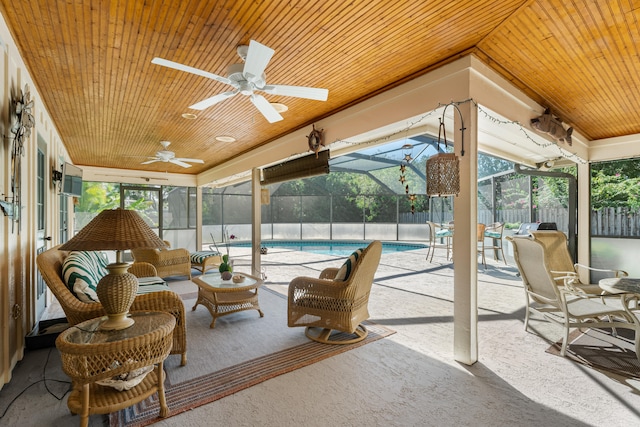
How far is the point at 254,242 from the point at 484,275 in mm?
4597

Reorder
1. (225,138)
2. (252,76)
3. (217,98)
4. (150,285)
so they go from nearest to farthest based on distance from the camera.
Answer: (252,76), (217,98), (150,285), (225,138)

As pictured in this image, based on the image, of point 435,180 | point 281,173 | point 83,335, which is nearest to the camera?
point 83,335

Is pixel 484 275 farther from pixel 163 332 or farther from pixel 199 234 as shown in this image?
pixel 199 234

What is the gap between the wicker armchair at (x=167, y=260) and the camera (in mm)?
5441

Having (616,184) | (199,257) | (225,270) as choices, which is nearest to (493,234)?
(616,184)

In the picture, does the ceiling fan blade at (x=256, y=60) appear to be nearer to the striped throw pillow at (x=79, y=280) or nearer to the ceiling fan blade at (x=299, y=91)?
the ceiling fan blade at (x=299, y=91)

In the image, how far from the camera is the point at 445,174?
2562 mm

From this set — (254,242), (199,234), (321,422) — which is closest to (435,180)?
(321,422)

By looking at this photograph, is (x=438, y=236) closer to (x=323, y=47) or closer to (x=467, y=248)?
(x=467, y=248)

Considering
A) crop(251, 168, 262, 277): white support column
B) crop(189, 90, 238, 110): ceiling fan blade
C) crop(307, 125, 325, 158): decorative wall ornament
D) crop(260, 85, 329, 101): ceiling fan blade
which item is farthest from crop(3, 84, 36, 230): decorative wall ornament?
crop(251, 168, 262, 277): white support column

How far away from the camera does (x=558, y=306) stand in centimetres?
283

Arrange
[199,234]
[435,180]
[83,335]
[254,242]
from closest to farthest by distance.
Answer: [83,335]
[435,180]
[254,242]
[199,234]

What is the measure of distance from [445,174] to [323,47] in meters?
1.46

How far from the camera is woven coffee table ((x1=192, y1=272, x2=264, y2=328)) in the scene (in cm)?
342
